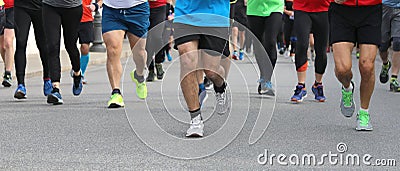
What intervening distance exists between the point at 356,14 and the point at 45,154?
294cm

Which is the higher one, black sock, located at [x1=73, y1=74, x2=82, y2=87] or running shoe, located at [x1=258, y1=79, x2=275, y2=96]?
black sock, located at [x1=73, y1=74, x2=82, y2=87]

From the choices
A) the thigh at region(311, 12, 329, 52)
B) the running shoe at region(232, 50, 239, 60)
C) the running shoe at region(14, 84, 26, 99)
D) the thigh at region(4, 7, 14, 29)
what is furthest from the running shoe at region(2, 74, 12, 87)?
the running shoe at region(232, 50, 239, 60)

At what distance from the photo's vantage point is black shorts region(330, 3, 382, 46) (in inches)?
294

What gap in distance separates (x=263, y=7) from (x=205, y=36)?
136 inches

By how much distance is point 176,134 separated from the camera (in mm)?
7273

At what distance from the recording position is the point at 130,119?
7.76 metres

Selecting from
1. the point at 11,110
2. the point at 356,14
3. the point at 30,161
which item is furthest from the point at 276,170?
the point at 11,110

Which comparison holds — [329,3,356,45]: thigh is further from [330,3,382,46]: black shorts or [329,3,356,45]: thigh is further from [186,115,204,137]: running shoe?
[186,115,204,137]: running shoe

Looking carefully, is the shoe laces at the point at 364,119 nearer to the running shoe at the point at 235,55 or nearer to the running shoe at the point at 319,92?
the running shoe at the point at 319,92

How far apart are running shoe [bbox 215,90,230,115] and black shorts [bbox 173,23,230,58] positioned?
2.92 ft

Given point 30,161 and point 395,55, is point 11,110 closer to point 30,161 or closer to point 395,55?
point 30,161

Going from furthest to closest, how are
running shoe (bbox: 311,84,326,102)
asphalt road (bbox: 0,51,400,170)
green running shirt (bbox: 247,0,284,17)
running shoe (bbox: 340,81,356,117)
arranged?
green running shirt (bbox: 247,0,284,17) < running shoe (bbox: 311,84,326,102) < running shoe (bbox: 340,81,356,117) < asphalt road (bbox: 0,51,400,170)

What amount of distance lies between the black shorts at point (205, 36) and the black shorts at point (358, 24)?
3.31ft

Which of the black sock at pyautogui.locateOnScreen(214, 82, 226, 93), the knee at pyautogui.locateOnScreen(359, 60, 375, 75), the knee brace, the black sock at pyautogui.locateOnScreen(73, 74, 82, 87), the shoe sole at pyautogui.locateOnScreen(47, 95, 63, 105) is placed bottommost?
the shoe sole at pyautogui.locateOnScreen(47, 95, 63, 105)
